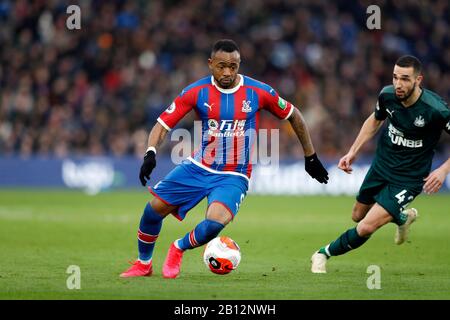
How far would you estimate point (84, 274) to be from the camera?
9578mm

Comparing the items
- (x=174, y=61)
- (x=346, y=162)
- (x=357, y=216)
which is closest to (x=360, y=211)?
(x=357, y=216)

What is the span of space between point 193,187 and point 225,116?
2.63 ft

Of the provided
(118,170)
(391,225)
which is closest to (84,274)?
(391,225)

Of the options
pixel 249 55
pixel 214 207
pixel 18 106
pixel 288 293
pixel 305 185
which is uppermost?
pixel 249 55

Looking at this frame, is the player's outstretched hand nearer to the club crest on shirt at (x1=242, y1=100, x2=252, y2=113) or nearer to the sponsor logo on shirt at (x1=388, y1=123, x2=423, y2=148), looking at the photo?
the sponsor logo on shirt at (x1=388, y1=123, x2=423, y2=148)

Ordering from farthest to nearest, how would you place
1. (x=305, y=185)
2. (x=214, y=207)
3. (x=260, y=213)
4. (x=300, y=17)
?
(x=300, y=17)
(x=305, y=185)
(x=260, y=213)
(x=214, y=207)

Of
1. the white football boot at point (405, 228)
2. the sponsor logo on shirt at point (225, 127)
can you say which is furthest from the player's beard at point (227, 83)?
the white football boot at point (405, 228)

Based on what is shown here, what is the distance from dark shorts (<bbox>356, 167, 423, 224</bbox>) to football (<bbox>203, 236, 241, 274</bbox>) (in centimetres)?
170

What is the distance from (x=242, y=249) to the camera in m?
12.6

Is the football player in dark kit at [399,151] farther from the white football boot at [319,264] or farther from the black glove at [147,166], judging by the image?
the black glove at [147,166]

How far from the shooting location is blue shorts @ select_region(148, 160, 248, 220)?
364 inches

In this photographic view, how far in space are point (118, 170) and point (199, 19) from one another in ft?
19.2

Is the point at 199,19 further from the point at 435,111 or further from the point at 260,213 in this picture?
the point at 435,111

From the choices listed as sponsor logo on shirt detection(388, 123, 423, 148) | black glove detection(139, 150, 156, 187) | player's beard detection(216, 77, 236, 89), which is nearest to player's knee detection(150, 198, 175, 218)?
black glove detection(139, 150, 156, 187)
